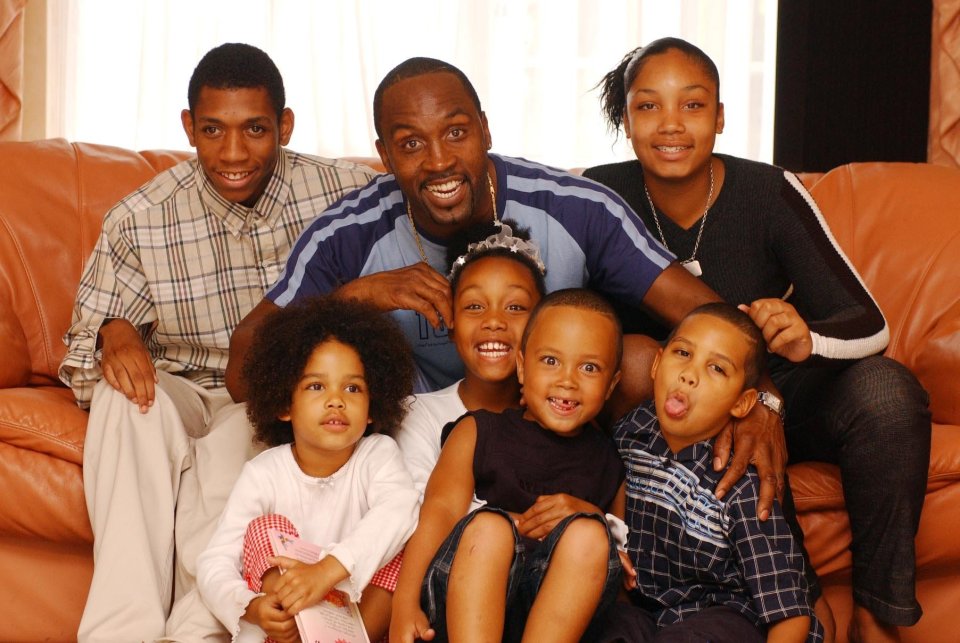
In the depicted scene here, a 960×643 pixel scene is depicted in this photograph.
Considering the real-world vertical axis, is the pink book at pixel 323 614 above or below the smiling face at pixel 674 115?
below

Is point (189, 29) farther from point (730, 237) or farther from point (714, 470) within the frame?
point (714, 470)

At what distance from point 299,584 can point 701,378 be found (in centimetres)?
74

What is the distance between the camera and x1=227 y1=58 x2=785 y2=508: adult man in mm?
2115

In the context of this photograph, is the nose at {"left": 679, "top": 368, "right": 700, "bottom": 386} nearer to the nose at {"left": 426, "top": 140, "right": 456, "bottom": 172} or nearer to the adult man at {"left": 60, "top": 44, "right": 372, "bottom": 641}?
the nose at {"left": 426, "top": 140, "right": 456, "bottom": 172}

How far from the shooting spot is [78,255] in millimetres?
2645

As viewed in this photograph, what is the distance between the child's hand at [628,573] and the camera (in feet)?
5.86

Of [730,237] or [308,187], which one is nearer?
[730,237]

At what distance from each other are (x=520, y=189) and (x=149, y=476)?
94 centimetres

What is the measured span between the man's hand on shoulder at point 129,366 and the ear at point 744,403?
1133mm

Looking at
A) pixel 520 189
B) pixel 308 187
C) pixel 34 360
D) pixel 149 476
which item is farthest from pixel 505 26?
pixel 149 476

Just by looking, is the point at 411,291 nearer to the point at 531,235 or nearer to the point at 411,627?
the point at 531,235

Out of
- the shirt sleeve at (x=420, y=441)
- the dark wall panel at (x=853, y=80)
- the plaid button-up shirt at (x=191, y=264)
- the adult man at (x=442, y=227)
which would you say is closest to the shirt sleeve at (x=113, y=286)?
the plaid button-up shirt at (x=191, y=264)

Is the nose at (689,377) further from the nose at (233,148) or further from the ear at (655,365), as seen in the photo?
the nose at (233,148)

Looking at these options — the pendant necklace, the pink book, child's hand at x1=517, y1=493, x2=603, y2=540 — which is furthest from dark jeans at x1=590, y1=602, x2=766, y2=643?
the pendant necklace
